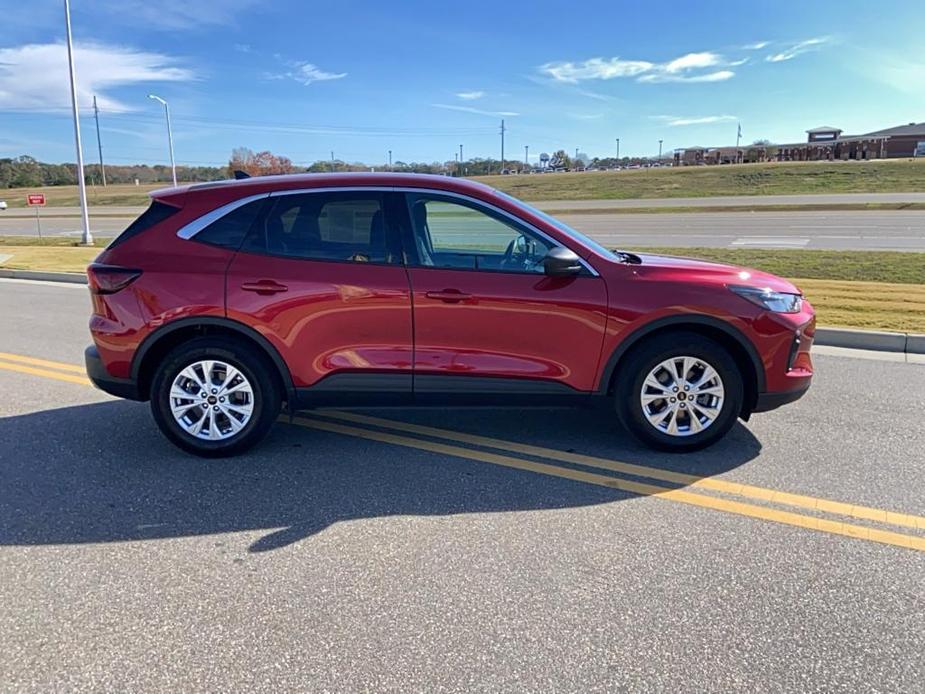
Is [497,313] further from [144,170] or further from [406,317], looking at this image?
[144,170]

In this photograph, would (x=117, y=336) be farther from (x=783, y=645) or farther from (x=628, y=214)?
(x=628, y=214)

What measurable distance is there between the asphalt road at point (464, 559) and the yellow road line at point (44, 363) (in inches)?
65.8

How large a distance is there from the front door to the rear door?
0.16 meters

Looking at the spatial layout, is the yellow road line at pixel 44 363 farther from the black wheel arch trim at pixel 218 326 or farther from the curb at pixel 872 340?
the curb at pixel 872 340

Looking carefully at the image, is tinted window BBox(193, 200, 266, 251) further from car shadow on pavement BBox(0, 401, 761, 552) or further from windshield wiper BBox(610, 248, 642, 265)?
windshield wiper BBox(610, 248, 642, 265)

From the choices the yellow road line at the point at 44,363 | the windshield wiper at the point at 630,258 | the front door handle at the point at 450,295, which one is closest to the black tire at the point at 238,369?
the front door handle at the point at 450,295

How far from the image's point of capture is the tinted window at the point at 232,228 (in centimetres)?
406

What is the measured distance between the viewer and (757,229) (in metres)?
22.1

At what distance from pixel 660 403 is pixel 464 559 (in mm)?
1771

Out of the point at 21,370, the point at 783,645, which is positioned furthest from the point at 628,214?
the point at 783,645

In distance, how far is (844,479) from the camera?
3764mm

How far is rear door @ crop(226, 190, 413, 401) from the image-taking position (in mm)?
3979

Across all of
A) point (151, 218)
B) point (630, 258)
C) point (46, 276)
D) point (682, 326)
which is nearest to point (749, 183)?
point (46, 276)

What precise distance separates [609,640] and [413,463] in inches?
73.7
